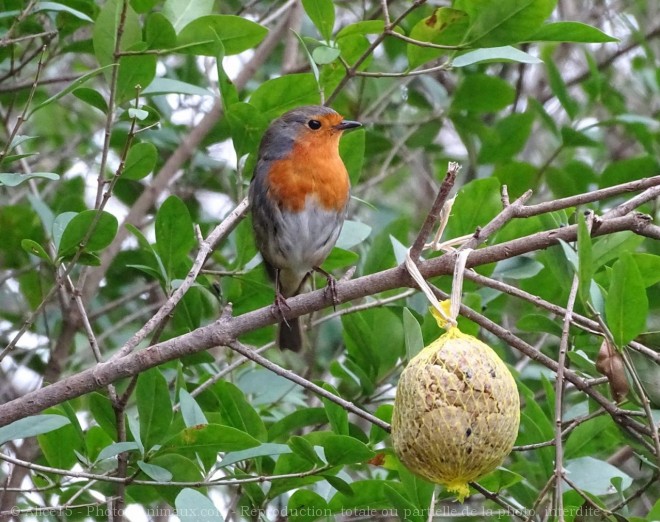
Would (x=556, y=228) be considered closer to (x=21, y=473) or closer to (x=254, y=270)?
(x=254, y=270)

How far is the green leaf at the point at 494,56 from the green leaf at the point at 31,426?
1.59 metres

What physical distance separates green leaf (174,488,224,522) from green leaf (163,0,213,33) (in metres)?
1.73

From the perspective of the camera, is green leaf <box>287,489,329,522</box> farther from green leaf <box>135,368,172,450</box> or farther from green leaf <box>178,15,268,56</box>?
green leaf <box>178,15,268,56</box>

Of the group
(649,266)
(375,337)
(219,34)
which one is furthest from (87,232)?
(649,266)

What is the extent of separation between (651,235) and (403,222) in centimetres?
151

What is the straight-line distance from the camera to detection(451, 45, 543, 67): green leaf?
304 centimetres

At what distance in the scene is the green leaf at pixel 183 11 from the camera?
3.54m

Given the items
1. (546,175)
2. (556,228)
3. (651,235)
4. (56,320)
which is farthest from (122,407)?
(546,175)

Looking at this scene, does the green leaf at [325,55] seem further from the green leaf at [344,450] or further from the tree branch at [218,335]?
the green leaf at [344,450]

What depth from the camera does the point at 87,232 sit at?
→ 304 centimetres

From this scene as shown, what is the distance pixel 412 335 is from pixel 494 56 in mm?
923

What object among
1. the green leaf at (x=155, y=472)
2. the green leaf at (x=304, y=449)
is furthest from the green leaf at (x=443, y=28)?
the green leaf at (x=155, y=472)

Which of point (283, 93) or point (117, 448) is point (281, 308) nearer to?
point (117, 448)

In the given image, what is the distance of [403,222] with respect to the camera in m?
3.91
